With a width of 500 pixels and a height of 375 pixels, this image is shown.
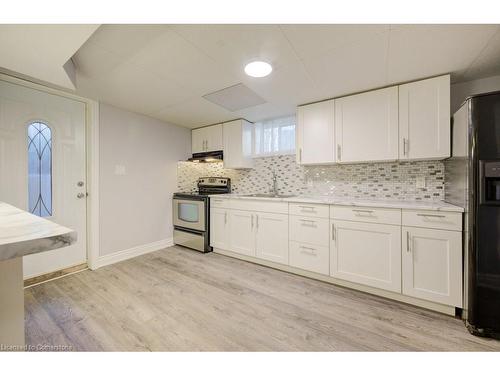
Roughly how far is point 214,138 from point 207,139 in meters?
0.16

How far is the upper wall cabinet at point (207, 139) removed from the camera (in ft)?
11.5

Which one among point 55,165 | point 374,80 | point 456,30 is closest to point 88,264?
point 55,165

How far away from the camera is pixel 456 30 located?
134 centimetres

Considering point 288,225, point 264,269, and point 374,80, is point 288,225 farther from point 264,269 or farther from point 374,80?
point 374,80

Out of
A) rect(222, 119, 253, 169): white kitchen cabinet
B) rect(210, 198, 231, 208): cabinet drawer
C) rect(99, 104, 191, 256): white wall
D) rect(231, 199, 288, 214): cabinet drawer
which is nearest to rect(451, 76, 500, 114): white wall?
rect(231, 199, 288, 214): cabinet drawer

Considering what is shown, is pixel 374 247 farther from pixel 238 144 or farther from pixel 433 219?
pixel 238 144

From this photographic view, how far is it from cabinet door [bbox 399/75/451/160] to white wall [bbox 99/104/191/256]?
10.4 ft

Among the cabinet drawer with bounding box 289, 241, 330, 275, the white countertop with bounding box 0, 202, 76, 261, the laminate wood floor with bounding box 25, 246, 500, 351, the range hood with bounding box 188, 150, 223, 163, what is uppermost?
the range hood with bounding box 188, 150, 223, 163

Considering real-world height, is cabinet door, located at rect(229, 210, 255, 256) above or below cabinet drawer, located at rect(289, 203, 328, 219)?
below

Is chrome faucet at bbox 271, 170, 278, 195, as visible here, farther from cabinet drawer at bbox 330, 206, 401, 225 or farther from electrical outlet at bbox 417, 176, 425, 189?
electrical outlet at bbox 417, 176, 425, 189

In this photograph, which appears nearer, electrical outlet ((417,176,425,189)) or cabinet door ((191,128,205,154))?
electrical outlet ((417,176,425,189))

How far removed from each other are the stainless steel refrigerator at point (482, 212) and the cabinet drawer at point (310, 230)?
3.44 ft

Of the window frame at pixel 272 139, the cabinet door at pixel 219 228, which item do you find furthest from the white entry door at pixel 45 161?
the window frame at pixel 272 139

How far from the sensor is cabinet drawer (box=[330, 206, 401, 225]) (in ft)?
6.12
